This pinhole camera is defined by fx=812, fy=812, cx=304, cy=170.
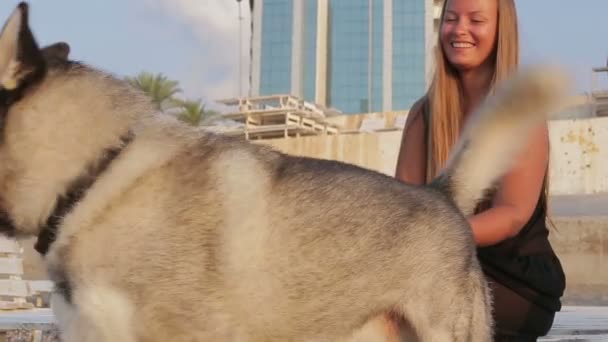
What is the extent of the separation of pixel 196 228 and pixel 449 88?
1.95 meters

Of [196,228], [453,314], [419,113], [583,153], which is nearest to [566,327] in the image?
[419,113]

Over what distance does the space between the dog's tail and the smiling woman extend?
12 cm

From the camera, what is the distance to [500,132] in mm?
3508

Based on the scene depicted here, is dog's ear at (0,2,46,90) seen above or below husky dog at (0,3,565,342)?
above

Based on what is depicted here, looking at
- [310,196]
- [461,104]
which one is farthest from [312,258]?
[461,104]

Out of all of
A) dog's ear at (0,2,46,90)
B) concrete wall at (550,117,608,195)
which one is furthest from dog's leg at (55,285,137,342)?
concrete wall at (550,117,608,195)

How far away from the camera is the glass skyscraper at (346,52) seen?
192 ft

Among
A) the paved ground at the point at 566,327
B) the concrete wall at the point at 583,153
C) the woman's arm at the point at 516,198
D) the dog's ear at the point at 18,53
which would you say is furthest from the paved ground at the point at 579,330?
the concrete wall at the point at 583,153

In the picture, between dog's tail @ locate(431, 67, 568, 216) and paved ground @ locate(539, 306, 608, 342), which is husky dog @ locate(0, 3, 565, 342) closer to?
dog's tail @ locate(431, 67, 568, 216)

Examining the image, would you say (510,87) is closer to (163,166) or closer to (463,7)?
(463,7)

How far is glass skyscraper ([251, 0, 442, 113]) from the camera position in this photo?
5853cm

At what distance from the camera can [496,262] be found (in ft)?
12.7

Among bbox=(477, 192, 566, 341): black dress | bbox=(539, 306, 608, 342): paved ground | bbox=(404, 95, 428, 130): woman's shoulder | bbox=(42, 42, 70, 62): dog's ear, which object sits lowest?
bbox=(539, 306, 608, 342): paved ground

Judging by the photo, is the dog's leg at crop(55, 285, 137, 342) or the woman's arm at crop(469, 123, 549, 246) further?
the woman's arm at crop(469, 123, 549, 246)
